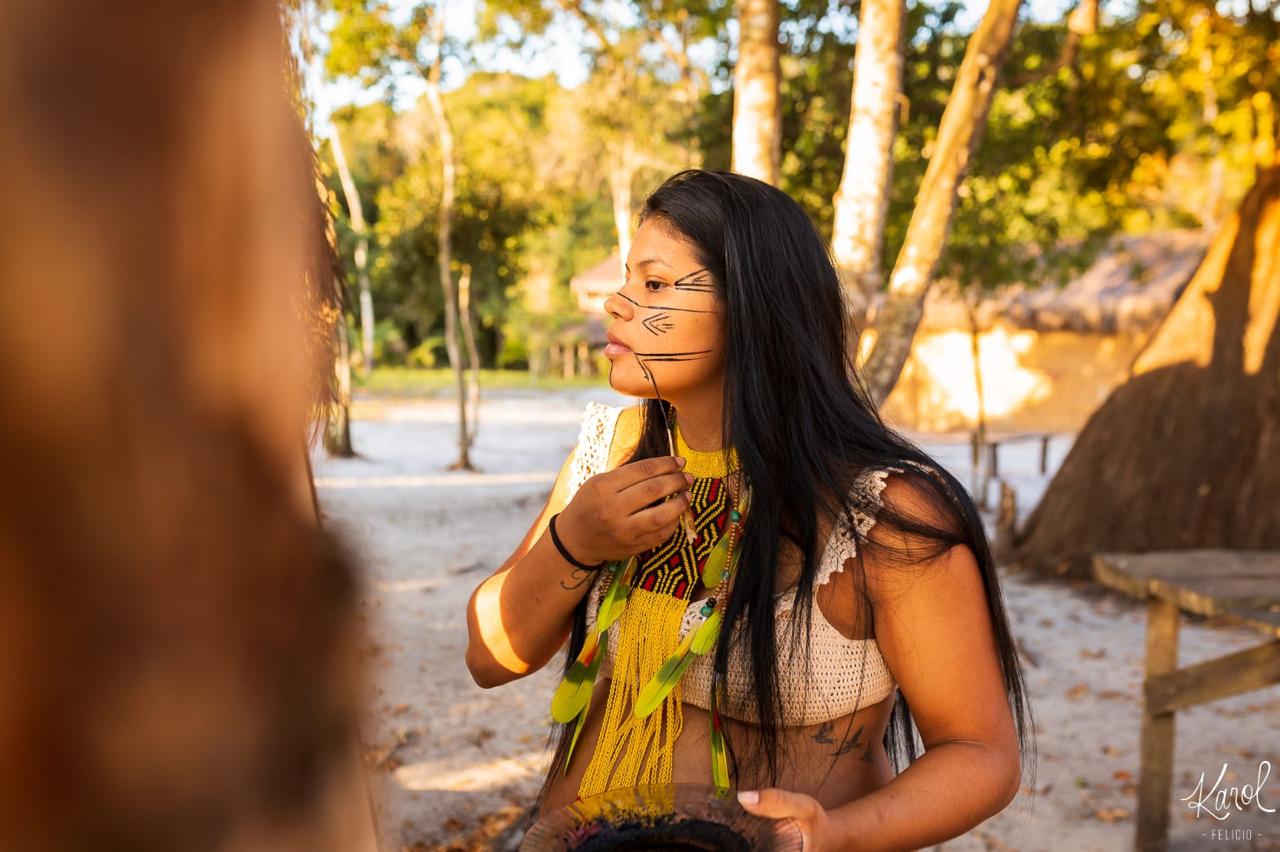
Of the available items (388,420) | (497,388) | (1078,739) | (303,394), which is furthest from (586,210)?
(303,394)

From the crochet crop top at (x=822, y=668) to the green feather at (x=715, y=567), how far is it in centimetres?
5

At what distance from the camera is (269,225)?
45 cm

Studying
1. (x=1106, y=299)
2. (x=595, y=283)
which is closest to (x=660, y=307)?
(x=1106, y=299)

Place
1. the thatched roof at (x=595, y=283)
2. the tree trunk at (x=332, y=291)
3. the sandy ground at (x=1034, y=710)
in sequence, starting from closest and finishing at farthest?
the tree trunk at (x=332, y=291) < the sandy ground at (x=1034, y=710) < the thatched roof at (x=595, y=283)

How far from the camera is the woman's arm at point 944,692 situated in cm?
140

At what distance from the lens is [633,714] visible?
1607 millimetres

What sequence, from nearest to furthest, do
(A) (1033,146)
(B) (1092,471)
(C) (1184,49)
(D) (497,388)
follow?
(B) (1092,471)
(A) (1033,146)
(C) (1184,49)
(D) (497,388)

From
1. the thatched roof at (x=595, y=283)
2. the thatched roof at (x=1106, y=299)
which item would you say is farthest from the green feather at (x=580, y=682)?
the thatched roof at (x=595, y=283)

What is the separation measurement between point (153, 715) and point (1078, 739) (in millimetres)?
6000

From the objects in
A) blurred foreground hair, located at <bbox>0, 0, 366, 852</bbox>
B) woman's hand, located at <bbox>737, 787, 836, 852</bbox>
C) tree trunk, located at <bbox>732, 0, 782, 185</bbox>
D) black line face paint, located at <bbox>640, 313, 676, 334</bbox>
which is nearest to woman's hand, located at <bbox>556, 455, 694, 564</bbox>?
black line face paint, located at <bbox>640, 313, 676, 334</bbox>

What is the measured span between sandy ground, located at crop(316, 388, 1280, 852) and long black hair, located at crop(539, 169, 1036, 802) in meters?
0.59

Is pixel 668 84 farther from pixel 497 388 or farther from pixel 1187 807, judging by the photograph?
pixel 1187 807

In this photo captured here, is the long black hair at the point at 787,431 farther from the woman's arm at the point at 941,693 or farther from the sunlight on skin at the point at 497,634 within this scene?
the sunlight on skin at the point at 497,634

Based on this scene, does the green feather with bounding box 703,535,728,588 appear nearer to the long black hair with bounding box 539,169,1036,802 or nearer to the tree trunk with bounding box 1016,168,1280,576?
the long black hair with bounding box 539,169,1036,802
